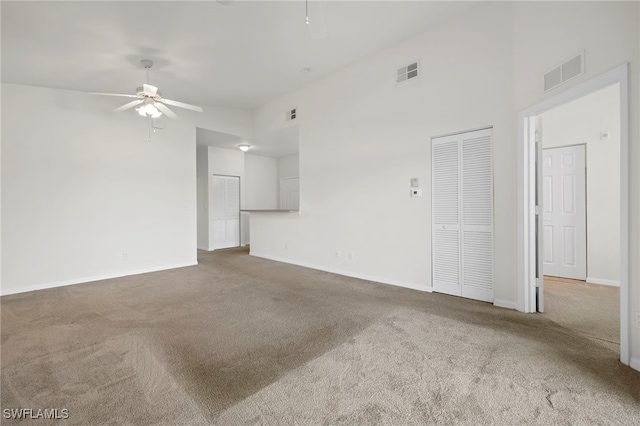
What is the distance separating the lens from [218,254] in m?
7.11

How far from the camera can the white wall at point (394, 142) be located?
125 inches

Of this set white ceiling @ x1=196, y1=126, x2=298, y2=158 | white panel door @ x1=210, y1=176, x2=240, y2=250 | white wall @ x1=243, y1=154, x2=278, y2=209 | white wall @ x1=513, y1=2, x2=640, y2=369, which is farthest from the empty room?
white wall @ x1=243, y1=154, x2=278, y2=209

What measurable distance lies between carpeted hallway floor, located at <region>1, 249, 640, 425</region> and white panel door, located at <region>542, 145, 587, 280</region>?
773 mm

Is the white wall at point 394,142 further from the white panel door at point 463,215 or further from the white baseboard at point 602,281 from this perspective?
the white baseboard at point 602,281

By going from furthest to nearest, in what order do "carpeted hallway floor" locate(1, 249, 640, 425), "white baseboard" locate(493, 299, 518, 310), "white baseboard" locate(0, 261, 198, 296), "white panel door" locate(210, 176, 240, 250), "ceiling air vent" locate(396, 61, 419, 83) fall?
"white panel door" locate(210, 176, 240, 250) < "white baseboard" locate(0, 261, 198, 296) < "ceiling air vent" locate(396, 61, 419, 83) < "white baseboard" locate(493, 299, 518, 310) < "carpeted hallway floor" locate(1, 249, 640, 425)

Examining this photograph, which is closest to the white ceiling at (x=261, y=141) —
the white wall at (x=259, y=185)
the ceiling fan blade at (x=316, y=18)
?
the white wall at (x=259, y=185)

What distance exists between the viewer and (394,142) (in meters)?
4.09

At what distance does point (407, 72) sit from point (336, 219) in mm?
2521

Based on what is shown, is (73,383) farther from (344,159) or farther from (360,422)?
(344,159)

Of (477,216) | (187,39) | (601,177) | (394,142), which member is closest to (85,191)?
(187,39)

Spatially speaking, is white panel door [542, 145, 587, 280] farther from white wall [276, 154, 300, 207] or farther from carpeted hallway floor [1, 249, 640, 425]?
white wall [276, 154, 300, 207]

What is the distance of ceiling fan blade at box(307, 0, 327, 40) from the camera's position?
2.07 meters

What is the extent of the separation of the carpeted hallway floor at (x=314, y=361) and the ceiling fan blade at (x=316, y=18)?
2632mm

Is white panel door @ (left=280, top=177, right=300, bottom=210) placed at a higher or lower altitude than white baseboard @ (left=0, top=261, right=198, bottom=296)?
higher
